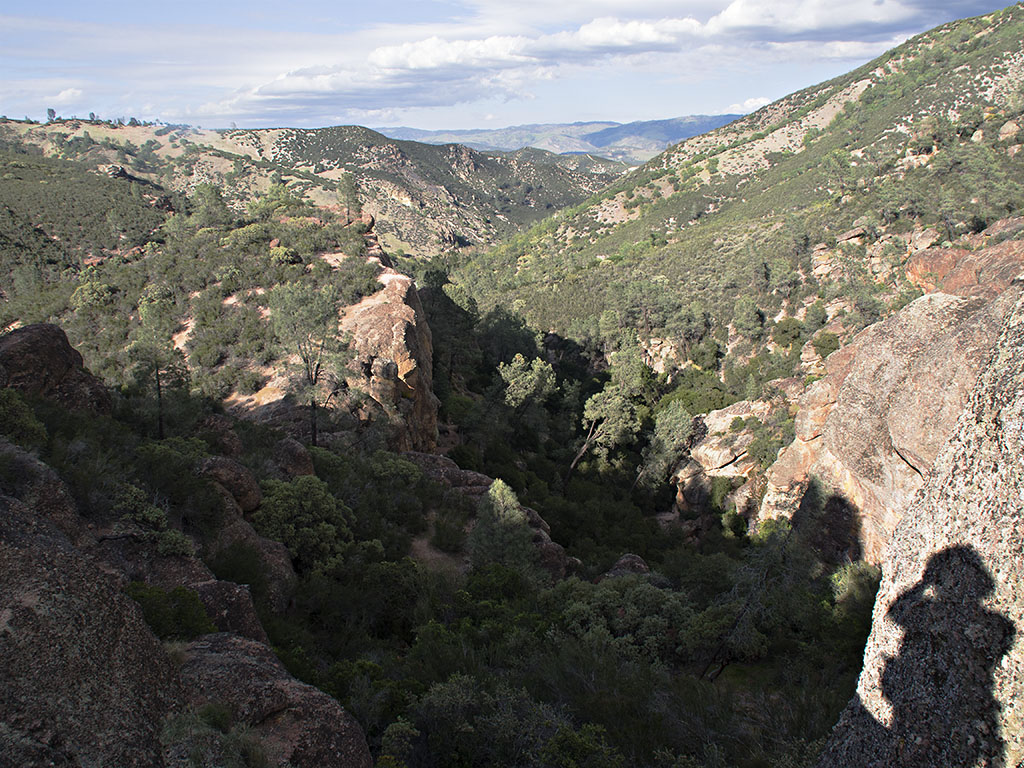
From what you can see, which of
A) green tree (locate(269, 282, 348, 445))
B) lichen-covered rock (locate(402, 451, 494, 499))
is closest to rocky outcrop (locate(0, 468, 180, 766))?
green tree (locate(269, 282, 348, 445))

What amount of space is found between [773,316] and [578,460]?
29.1 metres

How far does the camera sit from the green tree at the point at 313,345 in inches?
1021

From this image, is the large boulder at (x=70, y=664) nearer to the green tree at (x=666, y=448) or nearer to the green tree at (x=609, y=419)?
the green tree at (x=609, y=419)

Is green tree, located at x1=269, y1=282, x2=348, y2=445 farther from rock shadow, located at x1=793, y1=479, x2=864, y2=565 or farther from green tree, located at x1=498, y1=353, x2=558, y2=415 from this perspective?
rock shadow, located at x1=793, y1=479, x2=864, y2=565

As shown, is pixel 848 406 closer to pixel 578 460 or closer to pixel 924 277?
pixel 578 460

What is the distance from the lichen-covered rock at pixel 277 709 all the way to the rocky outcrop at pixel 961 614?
19.5 feet

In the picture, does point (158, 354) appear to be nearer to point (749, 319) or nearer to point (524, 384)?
point (524, 384)

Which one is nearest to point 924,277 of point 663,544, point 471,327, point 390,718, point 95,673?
point 663,544

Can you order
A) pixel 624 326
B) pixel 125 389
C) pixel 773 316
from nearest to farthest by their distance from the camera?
1. pixel 125 389
2. pixel 773 316
3. pixel 624 326

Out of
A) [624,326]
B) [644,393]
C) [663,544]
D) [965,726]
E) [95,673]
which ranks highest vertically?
[95,673]

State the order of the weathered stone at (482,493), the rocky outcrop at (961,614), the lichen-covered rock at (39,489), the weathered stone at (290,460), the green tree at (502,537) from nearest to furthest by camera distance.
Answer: the rocky outcrop at (961,614)
the lichen-covered rock at (39,489)
the weathered stone at (290,460)
the green tree at (502,537)
the weathered stone at (482,493)

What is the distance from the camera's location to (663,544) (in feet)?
100

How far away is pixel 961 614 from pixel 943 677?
2.15 feet

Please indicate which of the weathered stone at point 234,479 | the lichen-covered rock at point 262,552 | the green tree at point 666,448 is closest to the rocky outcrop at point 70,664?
the lichen-covered rock at point 262,552
